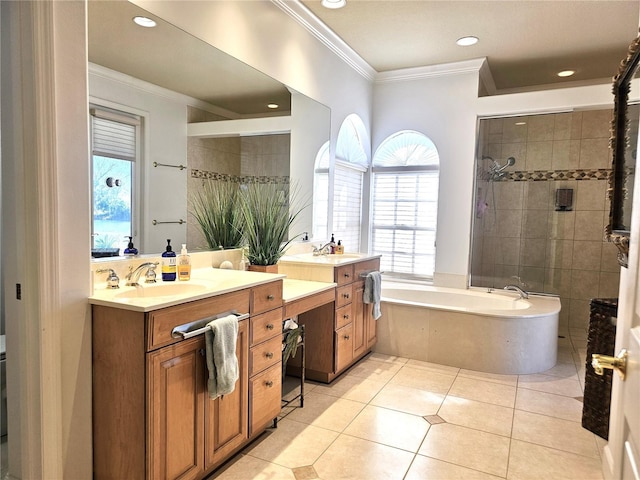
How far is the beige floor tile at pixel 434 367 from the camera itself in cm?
339

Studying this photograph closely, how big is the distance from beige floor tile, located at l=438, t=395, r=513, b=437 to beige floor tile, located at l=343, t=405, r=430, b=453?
220 mm

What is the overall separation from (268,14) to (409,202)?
248 cm

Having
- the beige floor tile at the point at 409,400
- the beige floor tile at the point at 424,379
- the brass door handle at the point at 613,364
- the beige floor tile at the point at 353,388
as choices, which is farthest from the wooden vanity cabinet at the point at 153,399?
the beige floor tile at the point at 424,379

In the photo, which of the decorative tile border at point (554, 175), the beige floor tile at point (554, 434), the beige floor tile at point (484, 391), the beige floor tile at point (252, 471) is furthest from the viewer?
the decorative tile border at point (554, 175)

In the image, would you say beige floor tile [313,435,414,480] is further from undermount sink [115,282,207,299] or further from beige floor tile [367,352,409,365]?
beige floor tile [367,352,409,365]

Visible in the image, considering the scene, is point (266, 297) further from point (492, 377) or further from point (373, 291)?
point (492, 377)

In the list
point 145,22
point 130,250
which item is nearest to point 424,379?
point 130,250

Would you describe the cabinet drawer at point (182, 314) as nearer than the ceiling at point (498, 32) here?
Yes

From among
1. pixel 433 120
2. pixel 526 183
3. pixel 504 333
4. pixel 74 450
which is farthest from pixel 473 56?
pixel 74 450

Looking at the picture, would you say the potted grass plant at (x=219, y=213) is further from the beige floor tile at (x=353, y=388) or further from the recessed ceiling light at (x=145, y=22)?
the beige floor tile at (x=353, y=388)

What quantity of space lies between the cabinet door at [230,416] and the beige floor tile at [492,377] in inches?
77.2

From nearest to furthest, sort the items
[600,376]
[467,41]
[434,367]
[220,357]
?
[220,357] < [600,376] < [434,367] < [467,41]

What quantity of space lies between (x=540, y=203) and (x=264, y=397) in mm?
3576

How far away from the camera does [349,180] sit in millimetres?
4387
